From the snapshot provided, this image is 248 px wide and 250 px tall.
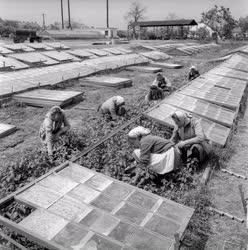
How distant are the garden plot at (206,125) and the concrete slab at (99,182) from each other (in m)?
3.93

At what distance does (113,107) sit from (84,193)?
523 cm

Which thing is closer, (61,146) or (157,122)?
(61,146)

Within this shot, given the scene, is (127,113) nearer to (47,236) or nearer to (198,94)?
(198,94)

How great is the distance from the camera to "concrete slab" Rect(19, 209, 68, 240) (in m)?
4.52

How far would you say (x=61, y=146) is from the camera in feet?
25.1

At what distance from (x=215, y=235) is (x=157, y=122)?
4783mm

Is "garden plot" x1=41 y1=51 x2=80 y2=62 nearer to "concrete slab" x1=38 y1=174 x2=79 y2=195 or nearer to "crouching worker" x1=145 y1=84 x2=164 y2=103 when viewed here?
"crouching worker" x1=145 y1=84 x2=164 y2=103

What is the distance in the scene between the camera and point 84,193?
18.0 feet

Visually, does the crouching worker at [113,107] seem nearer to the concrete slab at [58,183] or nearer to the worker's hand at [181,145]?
the worker's hand at [181,145]

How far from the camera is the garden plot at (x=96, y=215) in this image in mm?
4496

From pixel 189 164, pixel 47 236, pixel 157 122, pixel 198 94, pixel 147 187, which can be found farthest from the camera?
pixel 198 94

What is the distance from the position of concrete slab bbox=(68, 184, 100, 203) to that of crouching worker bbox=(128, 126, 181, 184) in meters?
1.20

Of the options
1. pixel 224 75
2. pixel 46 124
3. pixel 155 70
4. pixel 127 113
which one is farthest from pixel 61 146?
pixel 155 70

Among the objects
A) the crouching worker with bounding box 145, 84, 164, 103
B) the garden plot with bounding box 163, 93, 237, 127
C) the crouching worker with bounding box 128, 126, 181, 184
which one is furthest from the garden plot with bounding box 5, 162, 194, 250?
the crouching worker with bounding box 145, 84, 164, 103
